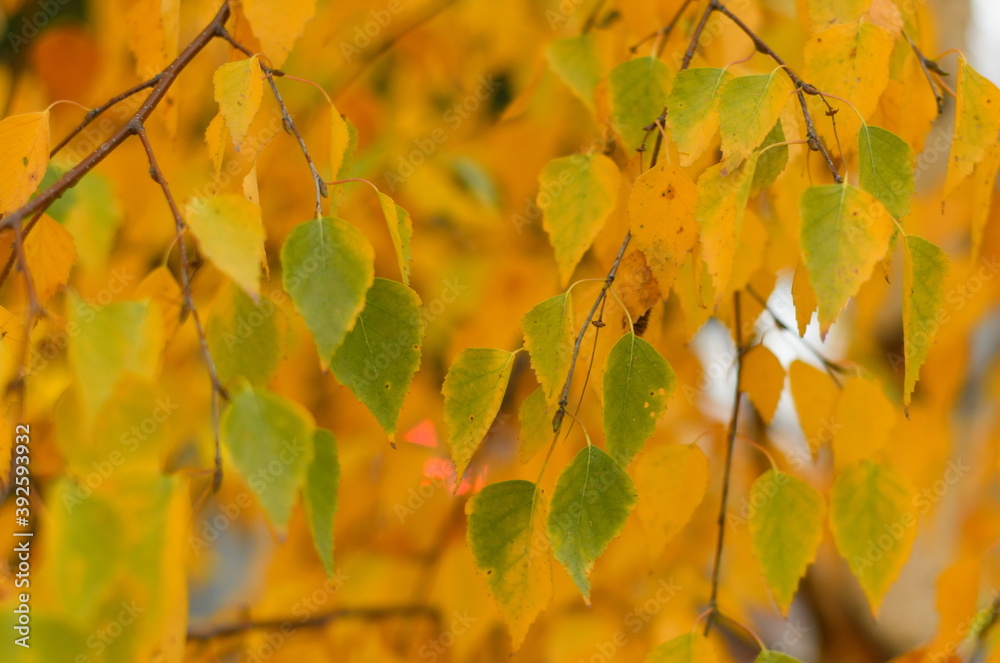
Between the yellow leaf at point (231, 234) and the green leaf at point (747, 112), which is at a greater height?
the green leaf at point (747, 112)

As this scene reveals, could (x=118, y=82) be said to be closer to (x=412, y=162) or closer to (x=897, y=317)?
(x=412, y=162)

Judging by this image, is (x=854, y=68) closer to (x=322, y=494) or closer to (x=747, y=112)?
(x=747, y=112)

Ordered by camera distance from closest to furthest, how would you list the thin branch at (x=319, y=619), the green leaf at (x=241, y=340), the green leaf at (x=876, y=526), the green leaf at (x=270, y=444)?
the green leaf at (x=270, y=444) < the green leaf at (x=241, y=340) < the green leaf at (x=876, y=526) < the thin branch at (x=319, y=619)

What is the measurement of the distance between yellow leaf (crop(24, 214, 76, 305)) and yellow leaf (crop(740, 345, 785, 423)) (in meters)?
0.48

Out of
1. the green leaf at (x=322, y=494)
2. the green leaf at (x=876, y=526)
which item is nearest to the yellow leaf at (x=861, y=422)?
the green leaf at (x=876, y=526)

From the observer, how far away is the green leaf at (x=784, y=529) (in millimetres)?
502

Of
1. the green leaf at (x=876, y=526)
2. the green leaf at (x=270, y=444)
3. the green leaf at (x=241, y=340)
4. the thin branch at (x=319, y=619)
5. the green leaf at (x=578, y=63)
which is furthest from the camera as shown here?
the thin branch at (x=319, y=619)

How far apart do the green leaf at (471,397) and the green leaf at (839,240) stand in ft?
0.52

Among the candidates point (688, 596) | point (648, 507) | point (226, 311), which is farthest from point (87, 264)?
point (688, 596)

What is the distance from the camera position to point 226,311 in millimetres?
426

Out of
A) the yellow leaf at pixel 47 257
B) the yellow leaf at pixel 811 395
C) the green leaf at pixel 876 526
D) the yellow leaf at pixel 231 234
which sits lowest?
the green leaf at pixel 876 526

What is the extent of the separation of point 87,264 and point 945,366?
127 cm

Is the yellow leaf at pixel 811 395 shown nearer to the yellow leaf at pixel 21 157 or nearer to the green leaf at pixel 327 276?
the green leaf at pixel 327 276

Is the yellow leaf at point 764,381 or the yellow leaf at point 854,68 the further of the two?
the yellow leaf at point 764,381
